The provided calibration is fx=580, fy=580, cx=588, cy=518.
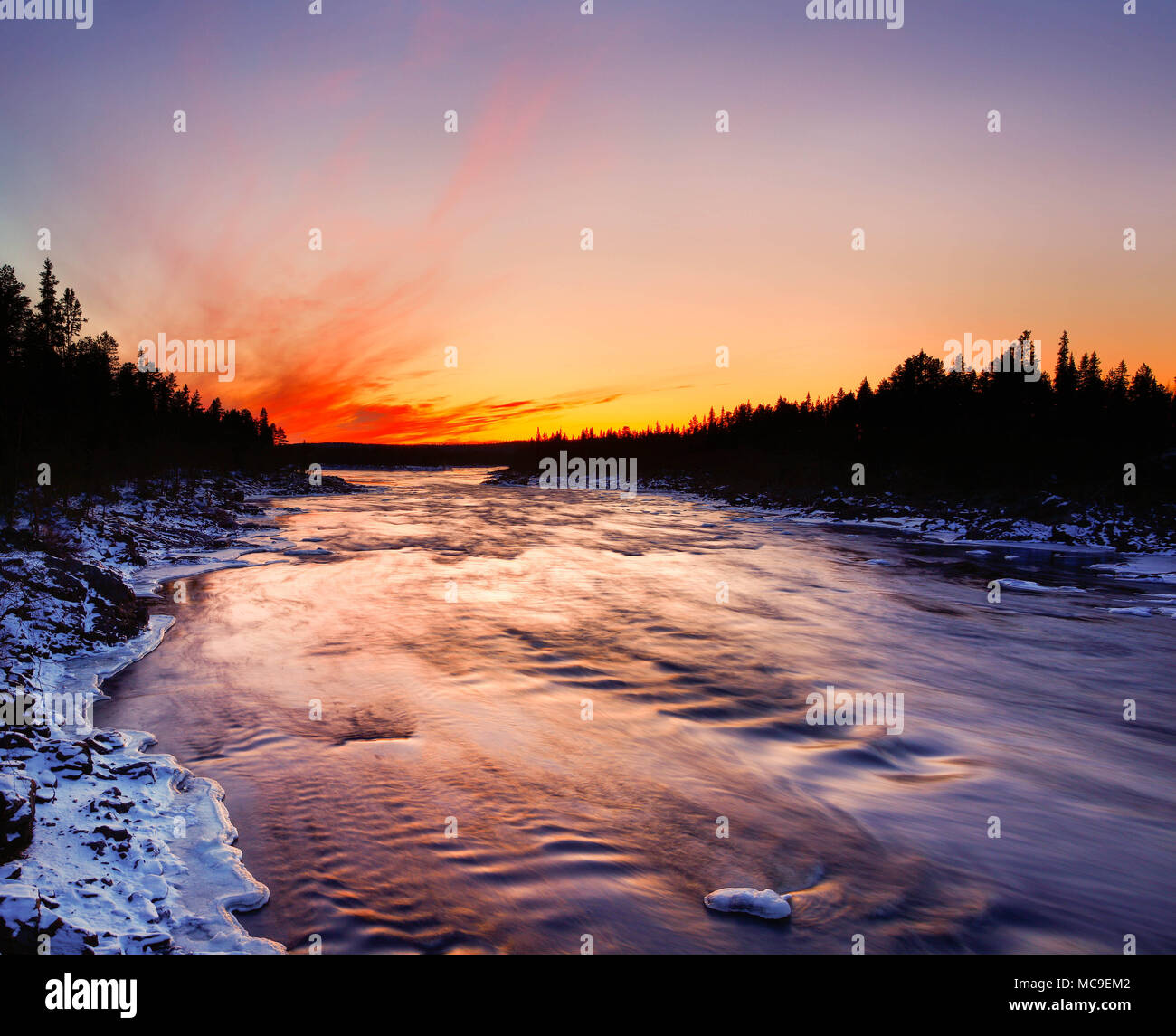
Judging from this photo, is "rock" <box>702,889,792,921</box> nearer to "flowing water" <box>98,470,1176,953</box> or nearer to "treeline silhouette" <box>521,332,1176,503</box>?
"flowing water" <box>98,470,1176,953</box>

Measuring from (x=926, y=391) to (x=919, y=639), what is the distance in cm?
7154

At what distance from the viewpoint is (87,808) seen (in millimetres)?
5242

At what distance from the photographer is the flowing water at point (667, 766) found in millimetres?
4977

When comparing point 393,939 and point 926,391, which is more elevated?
point 926,391

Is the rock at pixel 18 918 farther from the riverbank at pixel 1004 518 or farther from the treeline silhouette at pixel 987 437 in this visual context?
the treeline silhouette at pixel 987 437

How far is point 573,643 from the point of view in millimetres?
14148

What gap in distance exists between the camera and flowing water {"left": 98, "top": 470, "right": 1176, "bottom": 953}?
4977 mm

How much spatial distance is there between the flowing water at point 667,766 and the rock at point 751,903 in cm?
10

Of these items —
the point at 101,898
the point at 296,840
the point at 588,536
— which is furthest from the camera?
the point at 588,536

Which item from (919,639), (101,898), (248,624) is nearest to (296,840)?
(101,898)

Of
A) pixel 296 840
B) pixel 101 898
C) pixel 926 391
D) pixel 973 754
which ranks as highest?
pixel 926 391

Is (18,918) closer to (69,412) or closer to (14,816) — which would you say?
(14,816)

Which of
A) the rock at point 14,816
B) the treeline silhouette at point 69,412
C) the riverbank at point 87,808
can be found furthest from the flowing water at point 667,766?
the treeline silhouette at point 69,412
